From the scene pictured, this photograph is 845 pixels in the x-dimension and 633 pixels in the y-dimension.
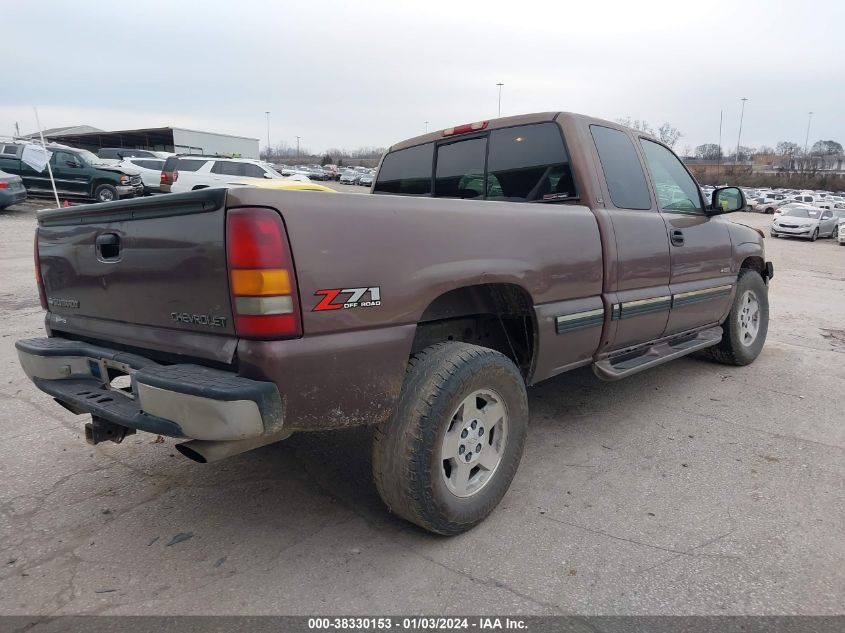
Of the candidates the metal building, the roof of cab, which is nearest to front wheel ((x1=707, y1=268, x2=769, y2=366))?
the roof of cab

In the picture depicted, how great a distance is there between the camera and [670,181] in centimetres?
439

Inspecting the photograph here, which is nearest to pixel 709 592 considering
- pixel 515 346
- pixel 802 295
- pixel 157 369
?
pixel 515 346

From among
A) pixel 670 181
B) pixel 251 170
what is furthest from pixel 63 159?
pixel 670 181

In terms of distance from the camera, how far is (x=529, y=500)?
304 centimetres

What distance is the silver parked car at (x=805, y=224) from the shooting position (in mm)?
23422

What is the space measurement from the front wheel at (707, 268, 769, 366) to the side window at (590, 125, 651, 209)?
1.89 metres

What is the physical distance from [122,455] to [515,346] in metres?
2.49

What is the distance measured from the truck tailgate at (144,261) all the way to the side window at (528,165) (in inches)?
84.8

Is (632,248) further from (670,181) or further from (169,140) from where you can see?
(169,140)

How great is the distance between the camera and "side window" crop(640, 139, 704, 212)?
4.21 m

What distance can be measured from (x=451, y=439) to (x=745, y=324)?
163 inches

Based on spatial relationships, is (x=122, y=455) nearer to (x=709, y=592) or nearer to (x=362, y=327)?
(x=362, y=327)

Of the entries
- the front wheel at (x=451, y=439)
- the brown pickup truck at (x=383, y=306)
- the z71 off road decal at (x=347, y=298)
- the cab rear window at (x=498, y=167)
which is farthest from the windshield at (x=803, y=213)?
the z71 off road decal at (x=347, y=298)

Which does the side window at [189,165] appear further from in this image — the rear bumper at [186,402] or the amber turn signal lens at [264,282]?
the amber turn signal lens at [264,282]
